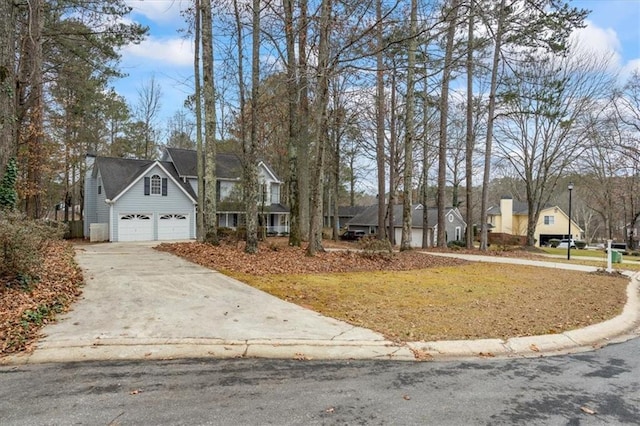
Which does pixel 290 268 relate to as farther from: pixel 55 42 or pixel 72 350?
pixel 55 42

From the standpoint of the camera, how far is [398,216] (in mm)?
36719

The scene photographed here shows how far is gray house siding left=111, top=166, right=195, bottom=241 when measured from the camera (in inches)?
907

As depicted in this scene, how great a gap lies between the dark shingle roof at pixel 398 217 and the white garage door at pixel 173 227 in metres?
18.6

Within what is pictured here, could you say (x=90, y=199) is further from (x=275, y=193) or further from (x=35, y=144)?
(x=275, y=193)

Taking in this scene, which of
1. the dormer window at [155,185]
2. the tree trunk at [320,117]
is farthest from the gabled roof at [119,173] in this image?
the tree trunk at [320,117]

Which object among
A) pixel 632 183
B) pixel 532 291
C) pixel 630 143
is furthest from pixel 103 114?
pixel 632 183

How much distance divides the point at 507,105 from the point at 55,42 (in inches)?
888

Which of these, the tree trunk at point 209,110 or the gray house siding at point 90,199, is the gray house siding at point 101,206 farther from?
the tree trunk at point 209,110

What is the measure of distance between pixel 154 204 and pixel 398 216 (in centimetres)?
2180

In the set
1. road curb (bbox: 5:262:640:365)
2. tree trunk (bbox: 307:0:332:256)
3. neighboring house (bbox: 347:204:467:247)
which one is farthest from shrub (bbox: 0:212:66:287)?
neighboring house (bbox: 347:204:467:247)

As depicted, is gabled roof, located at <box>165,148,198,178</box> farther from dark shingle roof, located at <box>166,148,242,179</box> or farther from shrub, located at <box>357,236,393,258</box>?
shrub, located at <box>357,236,393,258</box>

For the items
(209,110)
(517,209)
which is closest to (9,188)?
(209,110)

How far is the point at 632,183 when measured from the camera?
109ft

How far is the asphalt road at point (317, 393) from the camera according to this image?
3.10 m
